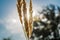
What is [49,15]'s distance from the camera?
4969 millimetres

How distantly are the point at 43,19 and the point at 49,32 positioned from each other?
445mm

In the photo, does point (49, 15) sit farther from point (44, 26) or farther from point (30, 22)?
point (30, 22)

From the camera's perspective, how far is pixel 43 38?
4.62 m

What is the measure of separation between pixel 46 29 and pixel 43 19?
32 centimetres

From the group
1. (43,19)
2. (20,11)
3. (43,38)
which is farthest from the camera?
(43,19)

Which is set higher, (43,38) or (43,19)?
(43,19)

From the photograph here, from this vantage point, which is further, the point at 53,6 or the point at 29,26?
the point at 53,6

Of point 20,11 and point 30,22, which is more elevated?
point 20,11

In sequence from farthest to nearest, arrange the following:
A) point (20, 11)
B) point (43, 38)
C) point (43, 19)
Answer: point (43, 19), point (43, 38), point (20, 11)

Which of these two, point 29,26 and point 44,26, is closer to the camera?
point 29,26

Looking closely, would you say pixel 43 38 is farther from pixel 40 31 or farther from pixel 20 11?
pixel 20 11

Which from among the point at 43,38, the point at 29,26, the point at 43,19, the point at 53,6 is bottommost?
the point at 43,38

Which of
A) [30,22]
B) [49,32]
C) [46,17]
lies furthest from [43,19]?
[30,22]

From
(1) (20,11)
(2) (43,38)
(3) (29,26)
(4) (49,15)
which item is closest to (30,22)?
(3) (29,26)
